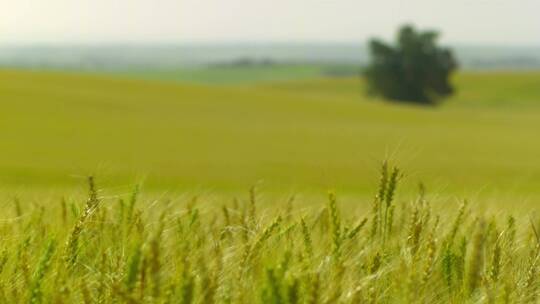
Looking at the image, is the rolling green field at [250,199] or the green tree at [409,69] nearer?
the rolling green field at [250,199]

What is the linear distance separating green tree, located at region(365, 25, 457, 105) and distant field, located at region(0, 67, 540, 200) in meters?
25.6

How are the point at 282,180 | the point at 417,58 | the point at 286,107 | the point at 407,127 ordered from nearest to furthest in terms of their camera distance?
the point at 282,180 → the point at 407,127 → the point at 286,107 → the point at 417,58

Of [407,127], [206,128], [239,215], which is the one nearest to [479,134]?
[407,127]

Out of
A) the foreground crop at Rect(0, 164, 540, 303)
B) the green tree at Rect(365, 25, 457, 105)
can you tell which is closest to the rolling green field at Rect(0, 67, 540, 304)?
the foreground crop at Rect(0, 164, 540, 303)

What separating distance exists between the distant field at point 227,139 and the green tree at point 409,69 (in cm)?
2561

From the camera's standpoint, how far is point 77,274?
208cm

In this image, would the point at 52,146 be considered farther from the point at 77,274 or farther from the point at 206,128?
the point at 77,274

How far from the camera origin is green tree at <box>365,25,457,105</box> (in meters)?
71.9

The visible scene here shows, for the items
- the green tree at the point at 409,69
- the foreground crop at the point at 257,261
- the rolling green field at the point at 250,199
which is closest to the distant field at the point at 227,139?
the rolling green field at the point at 250,199

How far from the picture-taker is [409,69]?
7162 centimetres

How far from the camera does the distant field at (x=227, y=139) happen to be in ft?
54.5

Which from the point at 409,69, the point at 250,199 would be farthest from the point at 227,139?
the point at 409,69

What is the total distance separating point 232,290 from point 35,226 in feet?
2.68

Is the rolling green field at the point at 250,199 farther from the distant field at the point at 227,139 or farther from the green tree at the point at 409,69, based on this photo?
the green tree at the point at 409,69
